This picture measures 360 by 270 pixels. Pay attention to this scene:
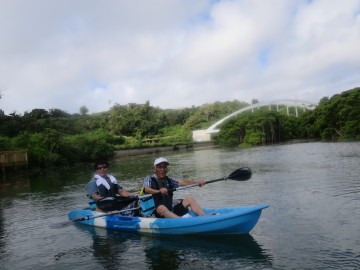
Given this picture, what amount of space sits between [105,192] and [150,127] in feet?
239

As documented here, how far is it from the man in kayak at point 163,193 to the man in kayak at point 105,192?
107 cm

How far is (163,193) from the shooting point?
772 centimetres

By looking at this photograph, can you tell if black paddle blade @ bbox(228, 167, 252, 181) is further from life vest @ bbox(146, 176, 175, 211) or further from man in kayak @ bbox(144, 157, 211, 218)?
life vest @ bbox(146, 176, 175, 211)

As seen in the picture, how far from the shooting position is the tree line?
37656 millimetres

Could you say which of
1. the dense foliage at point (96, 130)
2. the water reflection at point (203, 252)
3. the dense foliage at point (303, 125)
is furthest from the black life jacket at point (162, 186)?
the dense foliage at point (303, 125)

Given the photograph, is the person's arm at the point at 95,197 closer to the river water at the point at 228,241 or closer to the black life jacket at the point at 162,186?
the river water at the point at 228,241

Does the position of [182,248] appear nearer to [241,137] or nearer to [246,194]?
[246,194]

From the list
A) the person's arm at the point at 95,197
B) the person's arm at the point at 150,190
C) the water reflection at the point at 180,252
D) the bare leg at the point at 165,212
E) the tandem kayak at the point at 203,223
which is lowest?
the water reflection at the point at 180,252

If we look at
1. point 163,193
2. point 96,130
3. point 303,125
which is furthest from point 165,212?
point 96,130

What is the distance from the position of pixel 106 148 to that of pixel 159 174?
41.2 m

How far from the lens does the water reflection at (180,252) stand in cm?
657

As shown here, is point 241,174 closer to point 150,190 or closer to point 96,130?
point 150,190

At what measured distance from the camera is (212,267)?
632 centimetres

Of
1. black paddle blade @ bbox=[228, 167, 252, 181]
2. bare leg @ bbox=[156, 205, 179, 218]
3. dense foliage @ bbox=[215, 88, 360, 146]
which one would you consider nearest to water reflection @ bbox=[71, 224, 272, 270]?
bare leg @ bbox=[156, 205, 179, 218]
